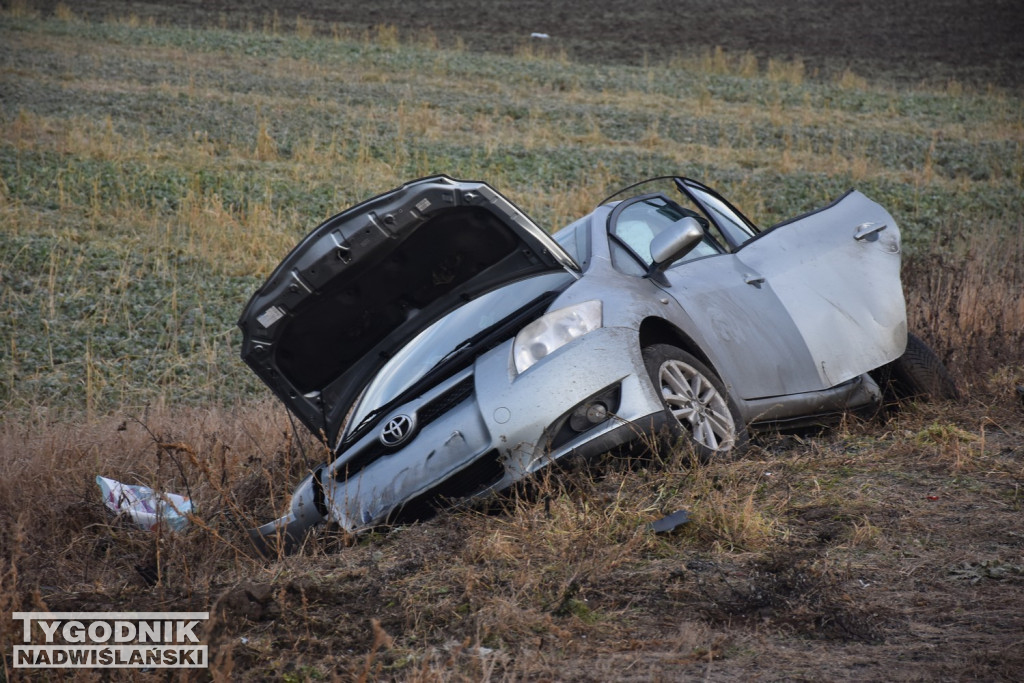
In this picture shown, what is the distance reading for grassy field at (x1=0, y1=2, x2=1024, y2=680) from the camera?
12.1 feet

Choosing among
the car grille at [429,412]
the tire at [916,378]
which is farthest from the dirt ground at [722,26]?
the car grille at [429,412]

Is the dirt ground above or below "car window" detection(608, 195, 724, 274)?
above

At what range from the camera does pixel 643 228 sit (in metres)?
6.24

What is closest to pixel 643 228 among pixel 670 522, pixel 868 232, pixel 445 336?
pixel 868 232

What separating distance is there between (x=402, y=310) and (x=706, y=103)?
20.5m

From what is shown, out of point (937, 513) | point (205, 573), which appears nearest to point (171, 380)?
point (205, 573)

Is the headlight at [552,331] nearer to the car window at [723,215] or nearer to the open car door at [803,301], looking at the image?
the open car door at [803,301]

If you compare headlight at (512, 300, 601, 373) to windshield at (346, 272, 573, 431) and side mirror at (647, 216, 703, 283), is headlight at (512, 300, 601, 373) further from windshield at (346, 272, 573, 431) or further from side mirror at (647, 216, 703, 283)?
side mirror at (647, 216, 703, 283)

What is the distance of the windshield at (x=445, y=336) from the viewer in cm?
539

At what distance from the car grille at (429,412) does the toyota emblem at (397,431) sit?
46mm

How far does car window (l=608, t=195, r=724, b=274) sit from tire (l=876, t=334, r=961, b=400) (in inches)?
54.5

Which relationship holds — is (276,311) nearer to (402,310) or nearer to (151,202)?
(402,310)

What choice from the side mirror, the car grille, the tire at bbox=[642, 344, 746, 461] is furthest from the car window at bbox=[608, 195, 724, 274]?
the car grille

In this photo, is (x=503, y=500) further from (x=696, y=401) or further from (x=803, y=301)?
(x=803, y=301)
